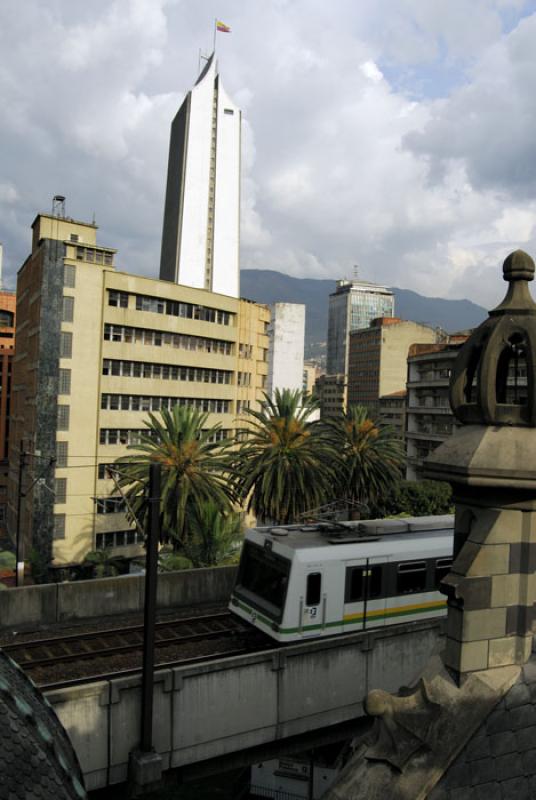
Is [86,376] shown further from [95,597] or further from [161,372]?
[95,597]

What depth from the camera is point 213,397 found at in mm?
56938

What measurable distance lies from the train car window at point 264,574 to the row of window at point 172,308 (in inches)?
1390

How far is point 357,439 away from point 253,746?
23.8 metres

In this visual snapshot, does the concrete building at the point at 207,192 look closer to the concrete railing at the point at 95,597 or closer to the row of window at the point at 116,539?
the row of window at the point at 116,539

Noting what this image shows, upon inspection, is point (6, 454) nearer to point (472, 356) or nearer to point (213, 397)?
point (213, 397)

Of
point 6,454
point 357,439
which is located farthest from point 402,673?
point 6,454

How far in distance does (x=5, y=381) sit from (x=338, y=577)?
69272 mm

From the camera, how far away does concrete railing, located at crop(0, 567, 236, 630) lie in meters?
17.6

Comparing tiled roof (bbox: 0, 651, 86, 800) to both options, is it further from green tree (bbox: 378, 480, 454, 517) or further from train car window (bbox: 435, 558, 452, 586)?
green tree (bbox: 378, 480, 454, 517)

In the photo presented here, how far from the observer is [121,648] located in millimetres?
15742

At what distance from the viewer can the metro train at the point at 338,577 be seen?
15.4 metres

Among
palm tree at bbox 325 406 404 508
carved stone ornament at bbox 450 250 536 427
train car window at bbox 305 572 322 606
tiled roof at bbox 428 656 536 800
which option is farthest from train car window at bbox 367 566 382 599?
palm tree at bbox 325 406 404 508

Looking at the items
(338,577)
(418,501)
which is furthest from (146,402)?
(338,577)

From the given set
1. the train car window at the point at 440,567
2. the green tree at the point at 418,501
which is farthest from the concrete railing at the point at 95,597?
the green tree at the point at 418,501
